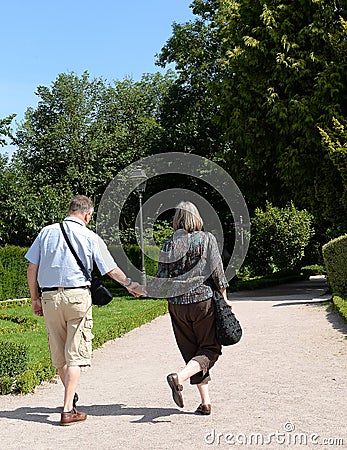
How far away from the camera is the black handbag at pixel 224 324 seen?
5.68 meters

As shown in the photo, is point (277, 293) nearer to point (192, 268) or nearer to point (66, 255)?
point (192, 268)

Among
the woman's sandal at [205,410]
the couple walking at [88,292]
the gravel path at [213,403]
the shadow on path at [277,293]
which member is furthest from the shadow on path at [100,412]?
the shadow on path at [277,293]

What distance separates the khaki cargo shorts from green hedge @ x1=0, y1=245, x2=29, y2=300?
57.3 ft

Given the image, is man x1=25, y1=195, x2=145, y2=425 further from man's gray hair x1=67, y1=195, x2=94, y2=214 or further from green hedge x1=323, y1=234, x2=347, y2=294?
green hedge x1=323, y1=234, x2=347, y2=294

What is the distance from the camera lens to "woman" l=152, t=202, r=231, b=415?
5750 mm

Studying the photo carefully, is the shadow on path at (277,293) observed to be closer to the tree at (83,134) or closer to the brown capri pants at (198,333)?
the tree at (83,134)

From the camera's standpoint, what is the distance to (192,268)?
228 inches

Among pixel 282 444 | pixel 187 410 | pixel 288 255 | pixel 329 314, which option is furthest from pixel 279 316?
pixel 288 255

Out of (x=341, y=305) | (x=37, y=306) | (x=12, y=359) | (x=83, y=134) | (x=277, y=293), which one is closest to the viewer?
(x=37, y=306)

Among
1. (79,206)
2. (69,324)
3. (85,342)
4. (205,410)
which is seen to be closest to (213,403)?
(205,410)

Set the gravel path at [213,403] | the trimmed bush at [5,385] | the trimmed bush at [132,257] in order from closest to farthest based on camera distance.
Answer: the gravel path at [213,403]
the trimmed bush at [5,385]
the trimmed bush at [132,257]

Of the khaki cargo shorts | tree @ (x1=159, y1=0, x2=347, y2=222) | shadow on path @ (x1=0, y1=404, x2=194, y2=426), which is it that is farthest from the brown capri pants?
tree @ (x1=159, y1=0, x2=347, y2=222)

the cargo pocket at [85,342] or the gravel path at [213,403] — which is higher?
the cargo pocket at [85,342]

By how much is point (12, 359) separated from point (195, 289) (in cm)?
287
